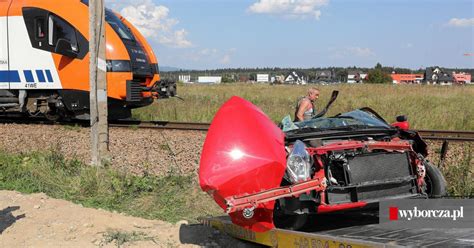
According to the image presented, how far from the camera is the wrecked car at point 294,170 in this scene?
14.5ft

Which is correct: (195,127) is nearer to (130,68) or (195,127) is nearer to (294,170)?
(130,68)

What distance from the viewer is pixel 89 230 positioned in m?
5.80

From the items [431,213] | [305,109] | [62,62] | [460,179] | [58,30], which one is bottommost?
[460,179]

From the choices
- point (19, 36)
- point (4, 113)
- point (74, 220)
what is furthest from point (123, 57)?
point (74, 220)

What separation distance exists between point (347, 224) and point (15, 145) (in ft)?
28.1

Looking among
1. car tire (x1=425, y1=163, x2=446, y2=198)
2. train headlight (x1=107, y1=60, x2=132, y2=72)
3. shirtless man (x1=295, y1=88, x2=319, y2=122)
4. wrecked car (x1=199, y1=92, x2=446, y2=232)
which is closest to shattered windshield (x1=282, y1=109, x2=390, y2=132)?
wrecked car (x1=199, y1=92, x2=446, y2=232)

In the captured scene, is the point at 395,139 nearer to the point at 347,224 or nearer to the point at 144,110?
the point at 347,224

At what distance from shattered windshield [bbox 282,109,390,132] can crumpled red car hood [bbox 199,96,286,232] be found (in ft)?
3.03

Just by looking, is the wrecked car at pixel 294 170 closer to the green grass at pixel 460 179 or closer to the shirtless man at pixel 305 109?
the green grass at pixel 460 179

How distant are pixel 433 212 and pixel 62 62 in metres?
11.8

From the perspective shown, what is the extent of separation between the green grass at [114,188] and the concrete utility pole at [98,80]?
0.42 metres

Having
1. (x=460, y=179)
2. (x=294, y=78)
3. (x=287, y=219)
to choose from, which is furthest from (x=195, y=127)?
(x=294, y=78)

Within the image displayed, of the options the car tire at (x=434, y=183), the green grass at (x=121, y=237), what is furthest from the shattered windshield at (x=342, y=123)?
the green grass at (x=121, y=237)

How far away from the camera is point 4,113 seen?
17.2 metres
